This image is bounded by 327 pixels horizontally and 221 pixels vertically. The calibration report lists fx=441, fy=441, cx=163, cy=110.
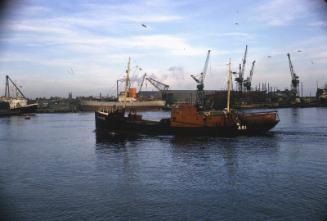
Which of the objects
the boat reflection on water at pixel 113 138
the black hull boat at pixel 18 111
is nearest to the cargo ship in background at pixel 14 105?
the black hull boat at pixel 18 111

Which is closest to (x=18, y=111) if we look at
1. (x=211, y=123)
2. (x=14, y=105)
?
(x=14, y=105)

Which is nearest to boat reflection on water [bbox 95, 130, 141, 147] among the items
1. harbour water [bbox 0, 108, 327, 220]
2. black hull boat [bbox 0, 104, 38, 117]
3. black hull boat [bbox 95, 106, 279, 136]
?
black hull boat [bbox 95, 106, 279, 136]

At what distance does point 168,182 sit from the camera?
690 inches

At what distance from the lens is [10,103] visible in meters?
102

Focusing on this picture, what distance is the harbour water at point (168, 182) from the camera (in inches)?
530

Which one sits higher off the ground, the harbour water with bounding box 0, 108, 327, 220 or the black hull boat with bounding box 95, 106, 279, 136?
the black hull boat with bounding box 95, 106, 279, 136

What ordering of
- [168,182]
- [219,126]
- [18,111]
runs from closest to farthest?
[168,182]
[219,126]
[18,111]

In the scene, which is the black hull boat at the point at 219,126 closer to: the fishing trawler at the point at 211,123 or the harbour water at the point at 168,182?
the fishing trawler at the point at 211,123

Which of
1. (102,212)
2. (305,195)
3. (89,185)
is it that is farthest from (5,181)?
(305,195)

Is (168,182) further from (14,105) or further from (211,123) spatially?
(14,105)

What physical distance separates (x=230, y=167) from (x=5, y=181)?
10.0 metres

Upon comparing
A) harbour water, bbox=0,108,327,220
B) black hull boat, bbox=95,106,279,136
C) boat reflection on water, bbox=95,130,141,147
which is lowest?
harbour water, bbox=0,108,327,220

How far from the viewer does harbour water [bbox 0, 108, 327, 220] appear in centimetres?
1347

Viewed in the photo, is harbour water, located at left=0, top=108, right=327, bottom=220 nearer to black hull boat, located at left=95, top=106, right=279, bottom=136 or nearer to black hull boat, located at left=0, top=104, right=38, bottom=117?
black hull boat, located at left=95, top=106, right=279, bottom=136
